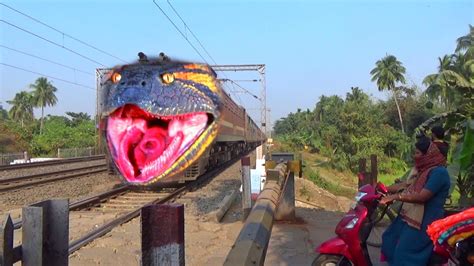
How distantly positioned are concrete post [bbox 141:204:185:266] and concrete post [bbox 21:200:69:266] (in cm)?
119

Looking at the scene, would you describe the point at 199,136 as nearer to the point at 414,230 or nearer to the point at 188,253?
the point at 414,230

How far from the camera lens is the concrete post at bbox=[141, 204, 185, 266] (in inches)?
54.0

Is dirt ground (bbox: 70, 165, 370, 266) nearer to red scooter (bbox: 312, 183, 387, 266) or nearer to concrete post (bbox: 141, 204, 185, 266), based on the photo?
red scooter (bbox: 312, 183, 387, 266)

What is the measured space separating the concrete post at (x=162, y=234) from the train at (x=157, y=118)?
441 mm

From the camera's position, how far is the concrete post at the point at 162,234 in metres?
1.37

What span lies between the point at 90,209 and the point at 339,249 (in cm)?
739

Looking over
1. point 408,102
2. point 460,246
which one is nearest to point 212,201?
point 460,246

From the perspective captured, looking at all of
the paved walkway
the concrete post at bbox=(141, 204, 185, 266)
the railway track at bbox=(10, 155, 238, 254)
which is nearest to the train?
the concrete post at bbox=(141, 204, 185, 266)

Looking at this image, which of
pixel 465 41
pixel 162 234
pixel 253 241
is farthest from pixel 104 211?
pixel 465 41

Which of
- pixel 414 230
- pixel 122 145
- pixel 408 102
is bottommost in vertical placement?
pixel 414 230

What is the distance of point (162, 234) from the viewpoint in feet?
4.52

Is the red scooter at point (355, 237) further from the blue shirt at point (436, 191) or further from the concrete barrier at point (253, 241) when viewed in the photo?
the concrete barrier at point (253, 241)

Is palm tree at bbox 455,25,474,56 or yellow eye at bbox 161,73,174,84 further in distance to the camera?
palm tree at bbox 455,25,474,56

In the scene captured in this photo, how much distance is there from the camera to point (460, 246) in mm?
3246
